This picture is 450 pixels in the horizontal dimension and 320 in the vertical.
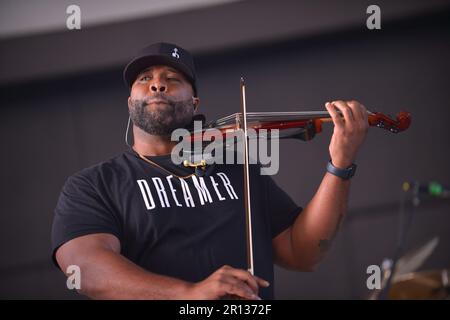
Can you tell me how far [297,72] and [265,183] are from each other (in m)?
1.26

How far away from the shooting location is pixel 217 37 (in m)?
2.74

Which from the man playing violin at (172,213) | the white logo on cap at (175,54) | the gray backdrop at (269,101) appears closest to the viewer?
the man playing violin at (172,213)

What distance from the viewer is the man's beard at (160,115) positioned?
1615 millimetres

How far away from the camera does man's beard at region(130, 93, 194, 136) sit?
5.30ft

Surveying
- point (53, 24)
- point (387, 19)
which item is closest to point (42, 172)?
point (53, 24)

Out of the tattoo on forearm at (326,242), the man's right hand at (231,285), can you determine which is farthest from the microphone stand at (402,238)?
the man's right hand at (231,285)

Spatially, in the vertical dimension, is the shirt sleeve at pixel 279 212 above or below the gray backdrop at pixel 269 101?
below

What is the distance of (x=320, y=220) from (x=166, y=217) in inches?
15.3

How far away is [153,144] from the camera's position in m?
1.66

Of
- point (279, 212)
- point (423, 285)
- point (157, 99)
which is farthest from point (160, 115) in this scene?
point (423, 285)

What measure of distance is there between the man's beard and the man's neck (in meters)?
0.02

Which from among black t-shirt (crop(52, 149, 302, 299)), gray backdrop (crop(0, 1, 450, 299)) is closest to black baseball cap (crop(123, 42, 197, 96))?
black t-shirt (crop(52, 149, 302, 299))

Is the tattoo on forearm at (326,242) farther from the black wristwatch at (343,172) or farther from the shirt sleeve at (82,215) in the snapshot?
the shirt sleeve at (82,215)
